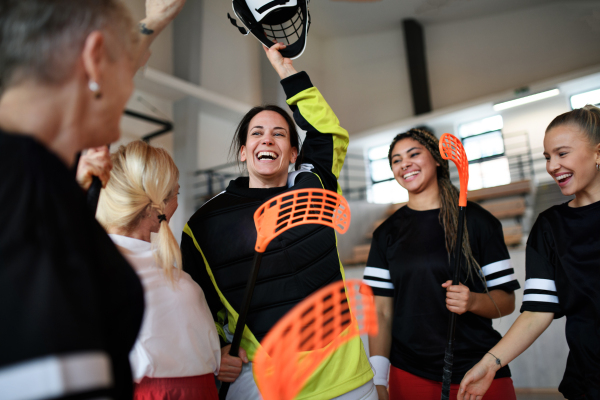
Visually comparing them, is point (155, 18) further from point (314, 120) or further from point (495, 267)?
point (495, 267)

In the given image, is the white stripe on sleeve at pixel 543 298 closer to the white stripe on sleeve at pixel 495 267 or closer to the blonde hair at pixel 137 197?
the white stripe on sleeve at pixel 495 267

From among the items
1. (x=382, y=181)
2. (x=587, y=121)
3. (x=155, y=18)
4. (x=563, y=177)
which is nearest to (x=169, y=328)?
(x=155, y=18)

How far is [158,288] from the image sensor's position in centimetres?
98

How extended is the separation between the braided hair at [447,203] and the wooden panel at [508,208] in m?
4.89

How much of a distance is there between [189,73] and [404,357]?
266 inches

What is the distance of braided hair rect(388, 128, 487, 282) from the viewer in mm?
1434

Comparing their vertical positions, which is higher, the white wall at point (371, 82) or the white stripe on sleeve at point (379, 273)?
the white wall at point (371, 82)

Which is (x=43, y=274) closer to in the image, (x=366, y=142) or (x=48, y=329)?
(x=48, y=329)

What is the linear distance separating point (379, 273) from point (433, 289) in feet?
0.71

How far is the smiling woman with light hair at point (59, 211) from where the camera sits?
350 millimetres

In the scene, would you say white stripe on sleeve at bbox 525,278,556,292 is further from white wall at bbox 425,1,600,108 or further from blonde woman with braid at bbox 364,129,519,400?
white wall at bbox 425,1,600,108

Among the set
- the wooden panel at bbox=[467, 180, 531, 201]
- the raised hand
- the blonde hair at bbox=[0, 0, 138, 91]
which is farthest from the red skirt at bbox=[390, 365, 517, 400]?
the wooden panel at bbox=[467, 180, 531, 201]

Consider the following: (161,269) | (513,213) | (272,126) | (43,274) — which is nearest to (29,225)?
(43,274)

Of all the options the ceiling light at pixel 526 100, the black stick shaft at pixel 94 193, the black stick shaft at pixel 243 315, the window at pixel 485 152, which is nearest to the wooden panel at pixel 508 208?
the window at pixel 485 152
